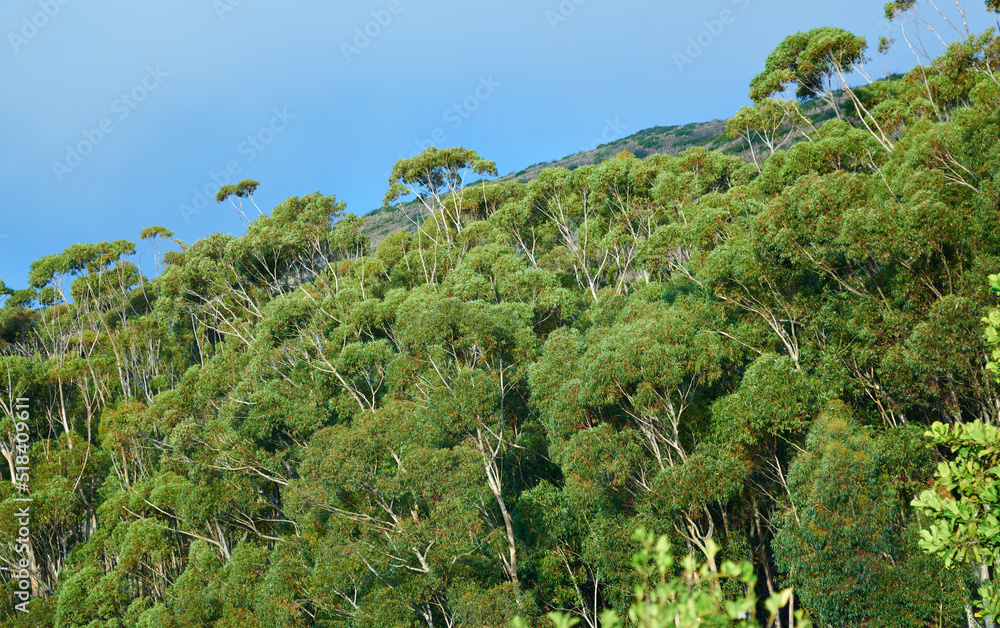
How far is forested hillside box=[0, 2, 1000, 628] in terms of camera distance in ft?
48.9

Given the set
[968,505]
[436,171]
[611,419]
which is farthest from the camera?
[436,171]

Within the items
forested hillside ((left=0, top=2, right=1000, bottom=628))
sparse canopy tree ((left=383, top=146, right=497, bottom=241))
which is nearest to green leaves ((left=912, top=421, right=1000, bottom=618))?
forested hillside ((left=0, top=2, right=1000, bottom=628))

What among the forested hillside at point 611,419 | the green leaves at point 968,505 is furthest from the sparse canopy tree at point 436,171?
the green leaves at point 968,505

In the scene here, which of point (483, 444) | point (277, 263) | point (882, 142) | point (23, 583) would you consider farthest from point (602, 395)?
point (23, 583)

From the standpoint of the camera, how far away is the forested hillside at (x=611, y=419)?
48.9ft

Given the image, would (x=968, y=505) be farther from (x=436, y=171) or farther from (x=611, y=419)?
(x=436, y=171)

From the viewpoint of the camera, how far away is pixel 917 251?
622 inches

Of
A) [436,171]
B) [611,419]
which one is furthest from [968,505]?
[436,171]

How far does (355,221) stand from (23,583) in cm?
2951

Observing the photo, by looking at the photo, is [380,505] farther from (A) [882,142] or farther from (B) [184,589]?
(A) [882,142]

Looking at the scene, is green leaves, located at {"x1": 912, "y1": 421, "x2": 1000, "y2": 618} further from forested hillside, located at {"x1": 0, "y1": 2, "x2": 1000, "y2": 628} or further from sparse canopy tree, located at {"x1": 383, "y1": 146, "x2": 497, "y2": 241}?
sparse canopy tree, located at {"x1": 383, "y1": 146, "x2": 497, "y2": 241}

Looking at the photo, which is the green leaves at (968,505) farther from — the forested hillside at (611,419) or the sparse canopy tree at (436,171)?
the sparse canopy tree at (436,171)

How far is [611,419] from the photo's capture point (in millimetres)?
21031

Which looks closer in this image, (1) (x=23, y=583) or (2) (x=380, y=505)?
(2) (x=380, y=505)
